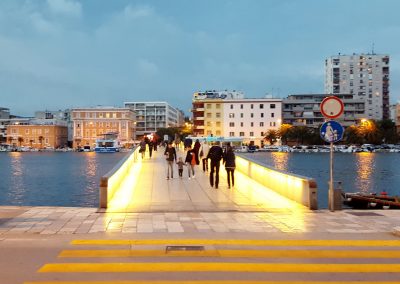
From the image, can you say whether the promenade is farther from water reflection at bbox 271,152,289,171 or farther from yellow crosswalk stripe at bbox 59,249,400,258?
water reflection at bbox 271,152,289,171

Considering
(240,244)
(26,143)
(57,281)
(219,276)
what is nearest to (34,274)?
(57,281)

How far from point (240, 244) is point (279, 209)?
19.2 feet

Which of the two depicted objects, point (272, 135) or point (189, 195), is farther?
point (272, 135)

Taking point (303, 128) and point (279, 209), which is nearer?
point (279, 209)

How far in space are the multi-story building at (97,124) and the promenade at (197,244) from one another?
520 feet

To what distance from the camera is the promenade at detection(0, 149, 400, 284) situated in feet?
26.8

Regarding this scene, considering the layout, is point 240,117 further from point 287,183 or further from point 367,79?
point 287,183

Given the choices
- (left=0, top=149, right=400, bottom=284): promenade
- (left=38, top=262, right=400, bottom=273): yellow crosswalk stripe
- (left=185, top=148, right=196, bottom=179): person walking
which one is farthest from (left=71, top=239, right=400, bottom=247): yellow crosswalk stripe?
(left=185, top=148, right=196, bottom=179): person walking

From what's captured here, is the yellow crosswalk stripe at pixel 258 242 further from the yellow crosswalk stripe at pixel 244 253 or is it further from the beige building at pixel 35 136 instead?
the beige building at pixel 35 136

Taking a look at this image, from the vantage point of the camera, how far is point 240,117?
138875mm

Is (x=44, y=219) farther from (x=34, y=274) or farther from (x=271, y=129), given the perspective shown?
(x=271, y=129)

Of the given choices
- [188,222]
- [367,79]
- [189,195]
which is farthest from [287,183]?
[367,79]

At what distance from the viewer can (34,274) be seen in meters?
8.13

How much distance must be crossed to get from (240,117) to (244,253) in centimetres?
12971
